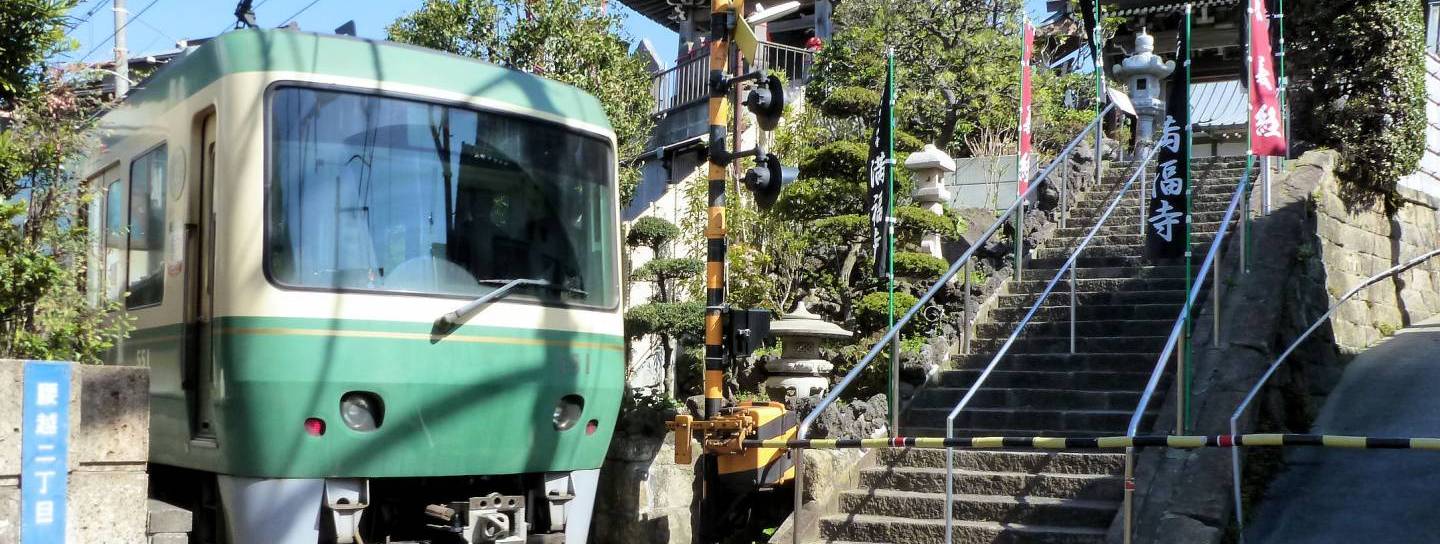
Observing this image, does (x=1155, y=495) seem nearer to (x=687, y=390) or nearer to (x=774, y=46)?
(x=687, y=390)

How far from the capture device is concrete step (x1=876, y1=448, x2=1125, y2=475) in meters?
8.76

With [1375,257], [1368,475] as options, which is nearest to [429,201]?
[1368,475]

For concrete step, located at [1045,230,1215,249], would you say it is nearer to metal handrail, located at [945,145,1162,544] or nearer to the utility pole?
metal handrail, located at [945,145,1162,544]

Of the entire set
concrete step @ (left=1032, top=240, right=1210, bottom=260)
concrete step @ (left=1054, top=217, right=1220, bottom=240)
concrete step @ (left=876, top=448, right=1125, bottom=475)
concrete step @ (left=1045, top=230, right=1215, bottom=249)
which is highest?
concrete step @ (left=1054, top=217, right=1220, bottom=240)

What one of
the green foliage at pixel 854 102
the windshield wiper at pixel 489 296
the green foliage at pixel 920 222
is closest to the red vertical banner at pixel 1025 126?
the green foliage at pixel 920 222

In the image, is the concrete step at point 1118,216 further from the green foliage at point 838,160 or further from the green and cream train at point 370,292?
the green and cream train at point 370,292

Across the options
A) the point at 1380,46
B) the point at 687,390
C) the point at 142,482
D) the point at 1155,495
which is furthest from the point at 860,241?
the point at 142,482

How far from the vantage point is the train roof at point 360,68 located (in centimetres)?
687

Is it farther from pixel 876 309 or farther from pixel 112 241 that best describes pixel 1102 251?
pixel 112 241

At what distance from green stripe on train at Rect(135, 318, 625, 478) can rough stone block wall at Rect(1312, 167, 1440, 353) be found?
6955 millimetres

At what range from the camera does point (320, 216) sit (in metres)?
6.71

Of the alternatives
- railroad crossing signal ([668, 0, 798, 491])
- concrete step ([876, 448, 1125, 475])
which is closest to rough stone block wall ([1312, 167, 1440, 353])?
concrete step ([876, 448, 1125, 475])

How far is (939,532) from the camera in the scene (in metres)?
8.62

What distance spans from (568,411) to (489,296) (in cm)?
94
